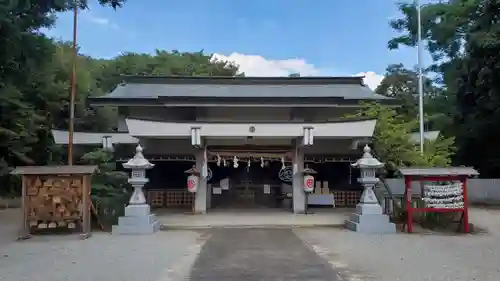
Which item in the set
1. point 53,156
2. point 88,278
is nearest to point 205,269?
point 88,278

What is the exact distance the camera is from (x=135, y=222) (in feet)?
39.8

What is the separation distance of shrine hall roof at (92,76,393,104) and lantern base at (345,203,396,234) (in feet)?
27.3

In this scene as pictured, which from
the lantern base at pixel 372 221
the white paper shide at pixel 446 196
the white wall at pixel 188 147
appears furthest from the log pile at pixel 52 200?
the white paper shide at pixel 446 196

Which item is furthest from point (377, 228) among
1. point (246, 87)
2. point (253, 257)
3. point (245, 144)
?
point (246, 87)

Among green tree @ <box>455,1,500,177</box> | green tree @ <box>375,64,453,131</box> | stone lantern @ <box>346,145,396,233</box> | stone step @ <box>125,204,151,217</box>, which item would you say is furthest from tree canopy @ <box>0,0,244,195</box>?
green tree @ <box>375,64,453,131</box>

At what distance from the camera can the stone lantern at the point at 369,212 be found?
12.2 m

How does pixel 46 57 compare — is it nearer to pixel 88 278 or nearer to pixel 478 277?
pixel 88 278

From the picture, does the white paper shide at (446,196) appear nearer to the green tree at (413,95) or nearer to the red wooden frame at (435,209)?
the red wooden frame at (435,209)

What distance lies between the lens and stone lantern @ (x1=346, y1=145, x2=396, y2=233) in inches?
480

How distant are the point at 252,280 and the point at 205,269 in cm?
116

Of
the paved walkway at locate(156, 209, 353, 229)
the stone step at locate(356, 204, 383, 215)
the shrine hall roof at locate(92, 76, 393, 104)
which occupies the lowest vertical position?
the paved walkway at locate(156, 209, 353, 229)

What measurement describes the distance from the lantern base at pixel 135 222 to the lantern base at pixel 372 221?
575cm

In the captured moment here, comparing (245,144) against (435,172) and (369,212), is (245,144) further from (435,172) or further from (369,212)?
(435,172)

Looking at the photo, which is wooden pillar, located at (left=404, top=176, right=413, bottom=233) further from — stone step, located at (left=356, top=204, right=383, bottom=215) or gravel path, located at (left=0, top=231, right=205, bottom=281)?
gravel path, located at (left=0, top=231, right=205, bottom=281)
